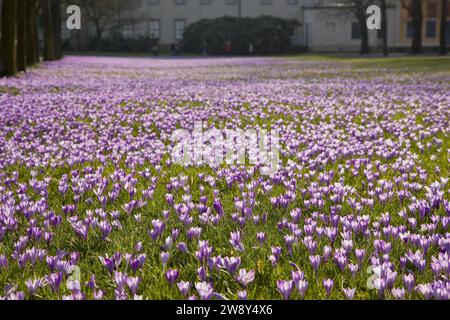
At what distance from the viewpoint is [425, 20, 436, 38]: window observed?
3319 inches

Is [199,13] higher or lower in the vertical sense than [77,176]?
higher

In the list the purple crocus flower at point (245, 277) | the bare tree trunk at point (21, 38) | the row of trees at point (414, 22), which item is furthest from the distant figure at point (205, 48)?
the purple crocus flower at point (245, 277)

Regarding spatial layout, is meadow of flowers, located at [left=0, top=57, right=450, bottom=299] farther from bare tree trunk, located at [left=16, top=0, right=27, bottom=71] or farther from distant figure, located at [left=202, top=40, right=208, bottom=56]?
distant figure, located at [left=202, top=40, right=208, bottom=56]

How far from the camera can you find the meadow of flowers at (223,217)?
9.53 feet

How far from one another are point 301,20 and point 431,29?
1976 cm

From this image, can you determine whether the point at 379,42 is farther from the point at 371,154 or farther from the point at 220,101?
the point at 371,154

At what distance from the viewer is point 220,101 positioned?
13.8 meters

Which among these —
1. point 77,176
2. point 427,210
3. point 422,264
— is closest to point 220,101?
point 77,176

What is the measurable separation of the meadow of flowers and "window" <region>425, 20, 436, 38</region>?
8250 centimetres

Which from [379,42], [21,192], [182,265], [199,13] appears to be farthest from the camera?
[199,13]

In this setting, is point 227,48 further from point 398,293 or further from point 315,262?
point 398,293

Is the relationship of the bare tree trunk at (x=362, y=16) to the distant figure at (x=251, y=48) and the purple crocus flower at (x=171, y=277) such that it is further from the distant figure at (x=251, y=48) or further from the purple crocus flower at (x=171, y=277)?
the purple crocus flower at (x=171, y=277)
